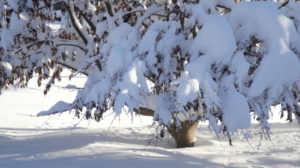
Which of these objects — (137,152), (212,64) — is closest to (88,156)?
Answer: (137,152)

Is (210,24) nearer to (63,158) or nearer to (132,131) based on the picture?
(63,158)

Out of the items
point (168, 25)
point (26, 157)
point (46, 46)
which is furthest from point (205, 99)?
point (46, 46)

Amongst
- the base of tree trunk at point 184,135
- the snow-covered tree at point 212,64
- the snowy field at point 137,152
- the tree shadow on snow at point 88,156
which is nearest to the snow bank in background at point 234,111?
the snow-covered tree at point 212,64

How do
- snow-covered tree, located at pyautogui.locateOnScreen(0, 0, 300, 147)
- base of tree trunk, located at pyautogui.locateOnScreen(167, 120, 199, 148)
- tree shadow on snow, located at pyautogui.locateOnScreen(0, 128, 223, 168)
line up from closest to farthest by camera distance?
snow-covered tree, located at pyautogui.locateOnScreen(0, 0, 300, 147), tree shadow on snow, located at pyautogui.locateOnScreen(0, 128, 223, 168), base of tree trunk, located at pyautogui.locateOnScreen(167, 120, 199, 148)

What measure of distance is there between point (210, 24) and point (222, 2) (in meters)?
0.87

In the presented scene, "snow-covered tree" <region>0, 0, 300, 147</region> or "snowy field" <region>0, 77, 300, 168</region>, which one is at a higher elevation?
"snow-covered tree" <region>0, 0, 300, 147</region>

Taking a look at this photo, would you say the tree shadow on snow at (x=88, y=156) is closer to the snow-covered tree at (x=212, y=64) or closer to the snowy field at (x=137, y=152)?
the snowy field at (x=137, y=152)

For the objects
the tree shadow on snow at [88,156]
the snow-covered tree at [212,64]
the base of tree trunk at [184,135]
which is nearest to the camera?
the snow-covered tree at [212,64]

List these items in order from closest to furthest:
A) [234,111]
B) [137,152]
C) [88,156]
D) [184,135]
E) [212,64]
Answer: [234,111]
[212,64]
[88,156]
[137,152]
[184,135]

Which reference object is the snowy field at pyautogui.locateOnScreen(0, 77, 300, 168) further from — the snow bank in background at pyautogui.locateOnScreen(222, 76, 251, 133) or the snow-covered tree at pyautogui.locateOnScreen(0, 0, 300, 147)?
the snow bank in background at pyautogui.locateOnScreen(222, 76, 251, 133)

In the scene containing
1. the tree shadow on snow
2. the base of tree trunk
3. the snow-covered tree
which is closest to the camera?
the snow-covered tree

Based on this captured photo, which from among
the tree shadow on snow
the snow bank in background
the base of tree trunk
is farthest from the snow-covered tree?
the base of tree trunk

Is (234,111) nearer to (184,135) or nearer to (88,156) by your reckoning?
(88,156)

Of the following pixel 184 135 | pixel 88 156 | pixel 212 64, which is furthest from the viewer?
pixel 184 135
